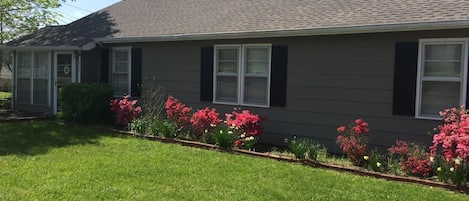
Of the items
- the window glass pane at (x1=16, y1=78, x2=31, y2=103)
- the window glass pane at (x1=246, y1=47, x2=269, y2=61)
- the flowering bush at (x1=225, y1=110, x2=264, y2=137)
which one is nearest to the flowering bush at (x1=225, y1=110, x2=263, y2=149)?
the flowering bush at (x1=225, y1=110, x2=264, y2=137)

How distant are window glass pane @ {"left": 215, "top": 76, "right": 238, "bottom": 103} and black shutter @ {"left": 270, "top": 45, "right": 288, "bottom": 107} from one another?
1053 mm

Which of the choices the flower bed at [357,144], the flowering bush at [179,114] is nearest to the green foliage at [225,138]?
the flower bed at [357,144]

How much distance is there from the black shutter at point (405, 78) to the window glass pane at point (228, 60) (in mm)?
3616

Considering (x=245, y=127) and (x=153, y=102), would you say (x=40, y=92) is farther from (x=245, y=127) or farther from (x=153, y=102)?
(x=245, y=127)

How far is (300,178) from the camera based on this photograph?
6.60 metres

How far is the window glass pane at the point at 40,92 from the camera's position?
14117 mm

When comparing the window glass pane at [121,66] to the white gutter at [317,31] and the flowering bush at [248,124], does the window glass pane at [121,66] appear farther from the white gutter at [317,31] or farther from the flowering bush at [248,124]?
the flowering bush at [248,124]

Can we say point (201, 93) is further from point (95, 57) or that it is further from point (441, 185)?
point (441, 185)

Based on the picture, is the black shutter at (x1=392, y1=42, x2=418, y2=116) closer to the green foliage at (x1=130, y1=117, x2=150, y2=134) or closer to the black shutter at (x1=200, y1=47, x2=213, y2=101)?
the black shutter at (x1=200, y1=47, x2=213, y2=101)

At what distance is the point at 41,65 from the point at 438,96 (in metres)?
11.6

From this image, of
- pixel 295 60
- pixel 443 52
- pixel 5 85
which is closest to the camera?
pixel 443 52

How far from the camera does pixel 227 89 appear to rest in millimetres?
10484

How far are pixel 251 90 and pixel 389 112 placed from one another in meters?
3.14

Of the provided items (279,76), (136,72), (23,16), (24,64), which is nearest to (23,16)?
(23,16)
